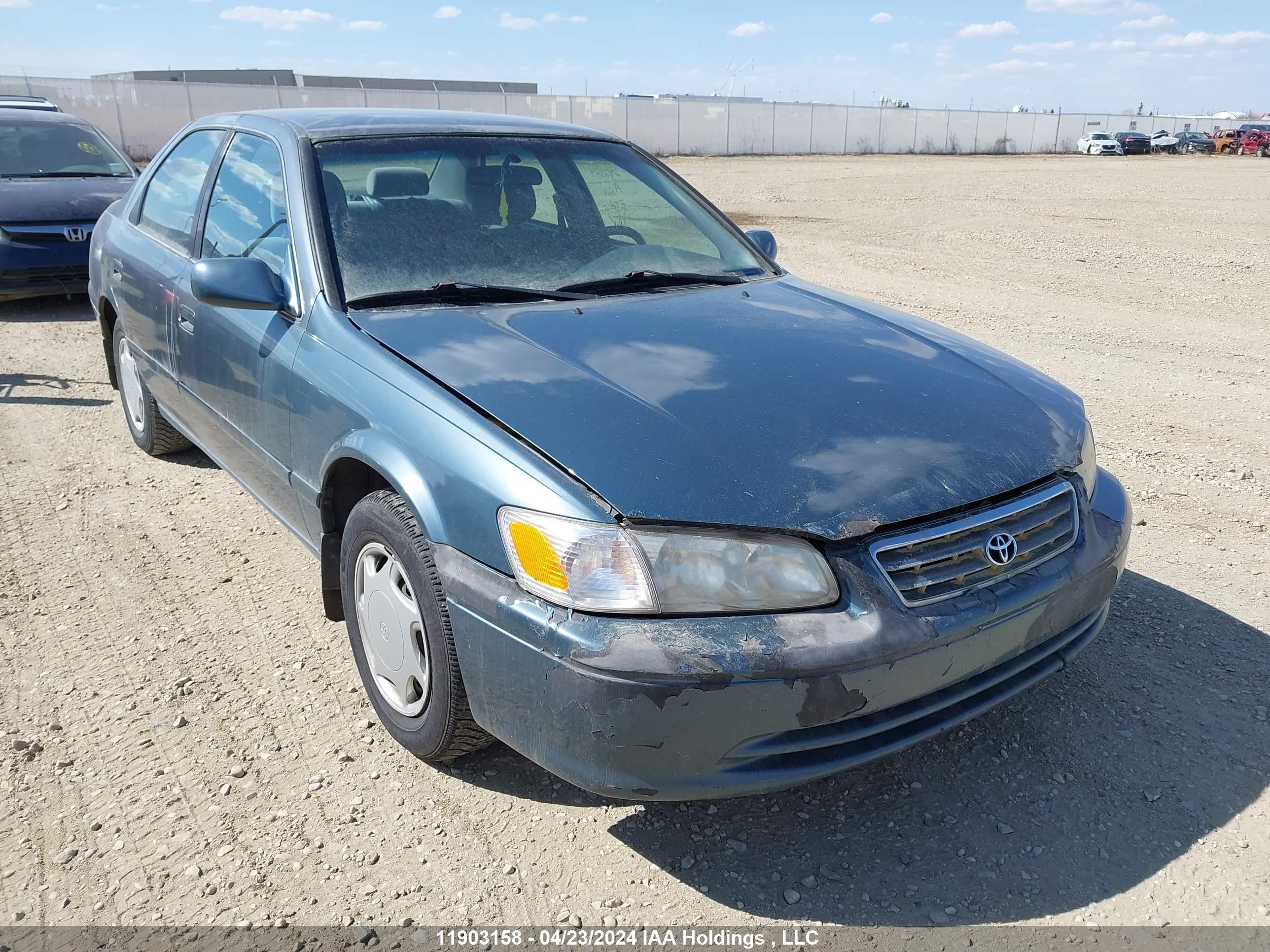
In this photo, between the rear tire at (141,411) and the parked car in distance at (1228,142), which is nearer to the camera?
the rear tire at (141,411)

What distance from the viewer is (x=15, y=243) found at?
7738mm

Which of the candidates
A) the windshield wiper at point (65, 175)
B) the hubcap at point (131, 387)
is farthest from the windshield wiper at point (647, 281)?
the windshield wiper at point (65, 175)

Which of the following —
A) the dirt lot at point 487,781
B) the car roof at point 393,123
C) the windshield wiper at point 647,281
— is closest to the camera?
the dirt lot at point 487,781

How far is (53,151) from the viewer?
29.3ft

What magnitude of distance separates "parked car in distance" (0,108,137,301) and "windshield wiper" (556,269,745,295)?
19.0ft

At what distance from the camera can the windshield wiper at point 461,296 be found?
2873 mm

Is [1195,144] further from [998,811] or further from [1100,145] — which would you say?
[998,811]

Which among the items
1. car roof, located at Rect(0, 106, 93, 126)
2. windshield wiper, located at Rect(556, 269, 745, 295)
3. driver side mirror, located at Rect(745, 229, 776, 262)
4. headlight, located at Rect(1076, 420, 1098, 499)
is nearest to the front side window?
windshield wiper, located at Rect(556, 269, 745, 295)

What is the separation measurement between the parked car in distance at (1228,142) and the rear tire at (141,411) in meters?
55.5

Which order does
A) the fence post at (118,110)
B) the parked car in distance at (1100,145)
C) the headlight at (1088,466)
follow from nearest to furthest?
the headlight at (1088,466) < the fence post at (118,110) < the parked car in distance at (1100,145)

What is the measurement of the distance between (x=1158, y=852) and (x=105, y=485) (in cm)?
446

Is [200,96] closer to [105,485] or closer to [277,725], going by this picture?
[105,485]

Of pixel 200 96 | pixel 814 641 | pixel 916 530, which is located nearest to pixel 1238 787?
pixel 916 530

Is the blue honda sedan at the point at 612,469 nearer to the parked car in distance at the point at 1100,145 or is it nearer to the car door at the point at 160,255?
the car door at the point at 160,255
